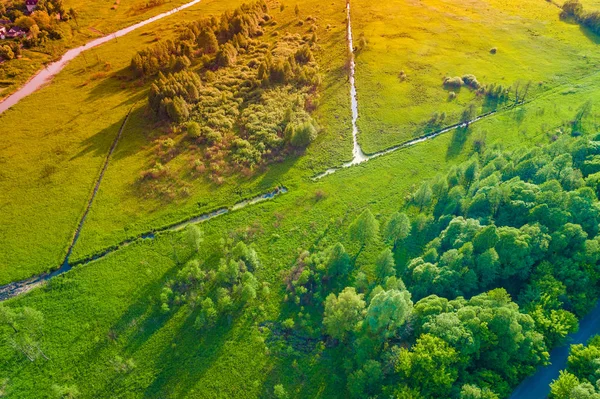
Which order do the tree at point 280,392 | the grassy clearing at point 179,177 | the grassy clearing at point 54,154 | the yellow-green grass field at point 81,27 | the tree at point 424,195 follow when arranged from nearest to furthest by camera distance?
the tree at point 280,392 < the grassy clearing at point 54,154 < the tree at point 424,195 < the grassy clearing at point 179,177 < the yellow-green grass field at point 81,27

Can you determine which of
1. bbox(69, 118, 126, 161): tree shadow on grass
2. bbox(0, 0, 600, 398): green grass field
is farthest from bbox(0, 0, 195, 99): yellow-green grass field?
bbox(69, 118, 126, 161): tree shadow on grass

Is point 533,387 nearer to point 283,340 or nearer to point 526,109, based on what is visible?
point 283,340

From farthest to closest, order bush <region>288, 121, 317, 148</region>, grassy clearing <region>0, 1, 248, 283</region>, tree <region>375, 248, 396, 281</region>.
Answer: bush <region>288, 121, 317, 148</region> < grassy clearing <region>0, 1, 248, 283</region> < tree <region>375, 248, 396, 281</region>

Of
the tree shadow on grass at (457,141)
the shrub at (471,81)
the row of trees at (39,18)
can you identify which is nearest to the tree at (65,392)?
the tree shadow on grass at (457,141)

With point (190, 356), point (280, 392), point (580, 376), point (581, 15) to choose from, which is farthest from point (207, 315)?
point (581, 15)

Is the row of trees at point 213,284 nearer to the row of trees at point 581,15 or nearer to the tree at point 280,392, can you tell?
the tree at point 280,392

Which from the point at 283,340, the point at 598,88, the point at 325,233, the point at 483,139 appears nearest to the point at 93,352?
the point at 283,340

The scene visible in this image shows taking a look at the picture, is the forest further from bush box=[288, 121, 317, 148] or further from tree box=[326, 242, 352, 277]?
tree box=[326, 242, 352, 277]
